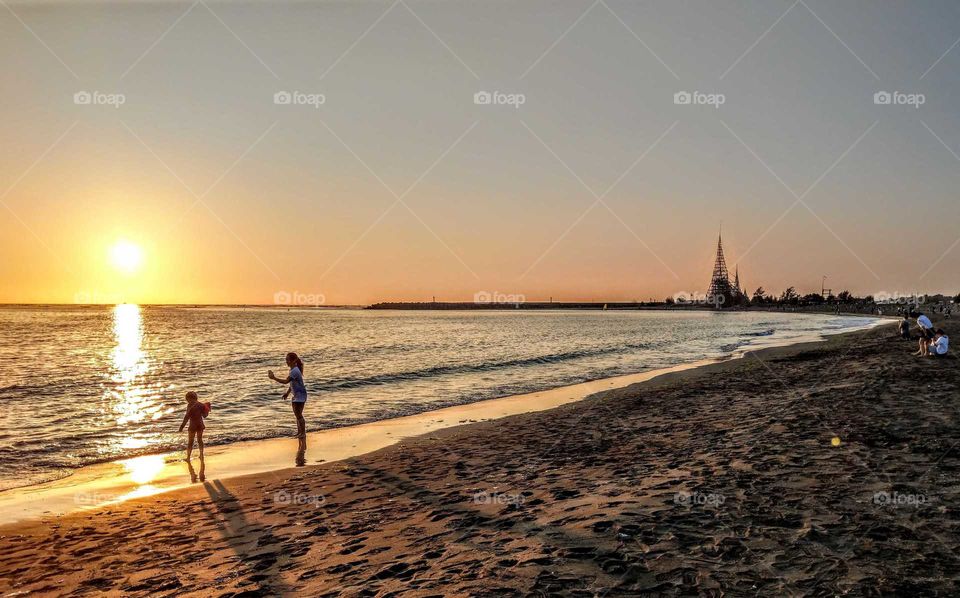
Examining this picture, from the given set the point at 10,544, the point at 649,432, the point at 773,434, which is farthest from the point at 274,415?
the point at 773,434

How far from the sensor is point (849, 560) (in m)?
5.30

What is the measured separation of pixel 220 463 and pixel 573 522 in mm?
9681

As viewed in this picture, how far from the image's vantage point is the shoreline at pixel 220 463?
398 inches

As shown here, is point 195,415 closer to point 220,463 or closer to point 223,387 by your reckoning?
point 220,463

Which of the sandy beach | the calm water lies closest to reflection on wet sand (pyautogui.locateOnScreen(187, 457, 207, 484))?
the sandy beach

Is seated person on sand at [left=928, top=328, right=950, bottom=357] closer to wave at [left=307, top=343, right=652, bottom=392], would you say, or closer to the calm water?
the calm water

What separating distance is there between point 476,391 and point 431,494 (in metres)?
15.6

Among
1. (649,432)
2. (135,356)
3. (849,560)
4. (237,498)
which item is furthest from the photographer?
(135,356)

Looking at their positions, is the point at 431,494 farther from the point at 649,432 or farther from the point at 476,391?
the point at 476,391

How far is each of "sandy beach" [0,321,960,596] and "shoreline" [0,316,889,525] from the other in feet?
2.43

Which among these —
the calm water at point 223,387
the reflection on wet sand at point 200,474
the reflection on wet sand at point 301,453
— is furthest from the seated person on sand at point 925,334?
the reflection on wet sand at point 200,474

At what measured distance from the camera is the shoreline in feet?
33.2

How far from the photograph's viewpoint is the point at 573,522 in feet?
22.3

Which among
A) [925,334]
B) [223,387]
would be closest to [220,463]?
[223,387]
